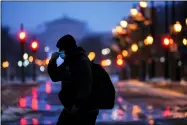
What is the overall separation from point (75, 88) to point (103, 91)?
0.28 metres

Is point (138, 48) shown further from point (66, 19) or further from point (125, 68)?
point (66, 19)

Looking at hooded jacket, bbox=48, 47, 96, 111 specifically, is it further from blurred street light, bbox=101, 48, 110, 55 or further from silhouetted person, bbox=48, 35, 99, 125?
blurred street light, bbox=101, 48, 110, 55

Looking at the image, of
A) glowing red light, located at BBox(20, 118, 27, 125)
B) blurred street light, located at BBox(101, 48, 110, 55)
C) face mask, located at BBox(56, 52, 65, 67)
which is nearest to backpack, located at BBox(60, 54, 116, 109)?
face mask, located at BBox(56, 52, 65, 67)

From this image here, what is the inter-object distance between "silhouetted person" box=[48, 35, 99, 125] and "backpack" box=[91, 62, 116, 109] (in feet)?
0.28

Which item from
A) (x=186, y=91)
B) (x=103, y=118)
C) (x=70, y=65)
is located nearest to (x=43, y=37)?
(x=186, y=91)

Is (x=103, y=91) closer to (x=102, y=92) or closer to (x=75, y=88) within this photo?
(x=102, y=92)

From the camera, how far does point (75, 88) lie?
191 inches

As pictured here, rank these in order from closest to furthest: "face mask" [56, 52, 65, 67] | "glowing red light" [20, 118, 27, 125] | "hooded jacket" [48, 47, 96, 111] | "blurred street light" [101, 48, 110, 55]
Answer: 1. "hooded jacket" [48, 47, 96, 111]
2. "face mask" [56, 52, 65, 67]
3. "glowing red light" [20, 118, 27, 125]
4. "blurred street light" [101, 48, 110, 55]

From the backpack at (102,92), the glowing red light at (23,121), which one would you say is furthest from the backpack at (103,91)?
the glowing red light at (23,121)

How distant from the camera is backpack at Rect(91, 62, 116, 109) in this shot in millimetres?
4840

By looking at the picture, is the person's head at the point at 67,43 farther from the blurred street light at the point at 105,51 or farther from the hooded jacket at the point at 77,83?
the blurred street light at the point at 105,51

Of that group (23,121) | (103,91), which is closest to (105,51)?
(23,121)

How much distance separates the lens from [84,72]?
15.8 feet

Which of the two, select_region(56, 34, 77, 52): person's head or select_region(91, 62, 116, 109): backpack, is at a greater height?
select_region(56, 34, 77, 52): person's head
